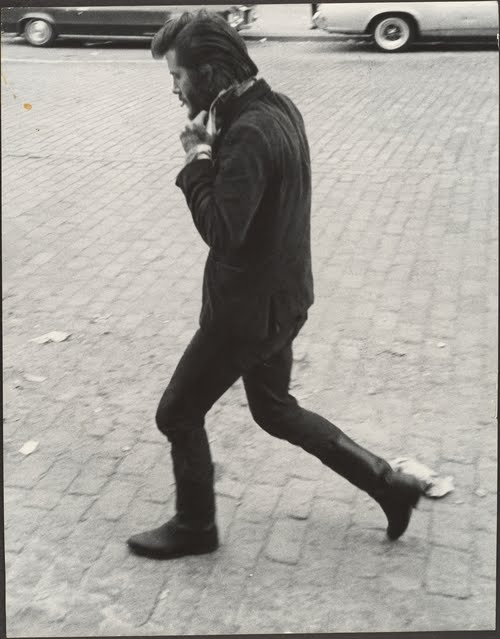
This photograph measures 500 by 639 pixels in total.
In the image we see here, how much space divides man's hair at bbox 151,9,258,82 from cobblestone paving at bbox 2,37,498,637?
2.13ft

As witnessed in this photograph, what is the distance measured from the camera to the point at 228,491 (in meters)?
3.62

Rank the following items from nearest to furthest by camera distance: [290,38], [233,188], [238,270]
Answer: [233,188] → [238,270] → [290,38]

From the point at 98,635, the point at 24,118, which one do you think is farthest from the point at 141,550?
the point at 24,118

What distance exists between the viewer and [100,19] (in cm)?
522

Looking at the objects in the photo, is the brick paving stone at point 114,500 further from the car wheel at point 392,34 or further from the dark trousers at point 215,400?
the car wheel at point 392,34

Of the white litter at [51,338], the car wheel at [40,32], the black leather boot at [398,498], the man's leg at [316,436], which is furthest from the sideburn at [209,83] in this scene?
the car wheel at [40,32]

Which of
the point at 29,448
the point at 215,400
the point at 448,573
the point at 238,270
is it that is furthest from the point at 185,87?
the point at 29,448

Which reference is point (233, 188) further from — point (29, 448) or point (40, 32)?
point (40, 32)

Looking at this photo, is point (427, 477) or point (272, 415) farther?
point (427, 477)

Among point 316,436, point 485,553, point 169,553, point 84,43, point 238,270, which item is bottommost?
point 84,43

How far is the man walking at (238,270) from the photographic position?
8.30 feet

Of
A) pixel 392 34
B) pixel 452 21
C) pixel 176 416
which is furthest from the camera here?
pixel 392 34

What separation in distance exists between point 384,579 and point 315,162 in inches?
211

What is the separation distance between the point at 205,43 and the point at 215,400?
3.75ft
